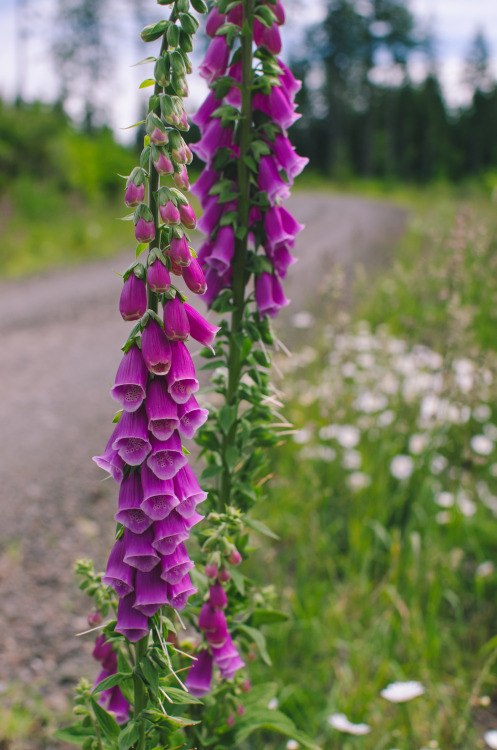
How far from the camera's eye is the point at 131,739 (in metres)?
1.19

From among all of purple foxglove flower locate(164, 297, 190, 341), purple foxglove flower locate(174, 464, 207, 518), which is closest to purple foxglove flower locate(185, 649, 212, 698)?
purple foxglove flower locate(174, 464, 207, 518)

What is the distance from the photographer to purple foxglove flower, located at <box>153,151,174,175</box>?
1.08m

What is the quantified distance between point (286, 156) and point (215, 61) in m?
0.32

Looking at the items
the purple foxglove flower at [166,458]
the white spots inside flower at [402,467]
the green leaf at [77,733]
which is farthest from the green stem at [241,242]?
the white spots inside flower at [402,467]

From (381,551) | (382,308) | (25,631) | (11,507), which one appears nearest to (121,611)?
(25,631)

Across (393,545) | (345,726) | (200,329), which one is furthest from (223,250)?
(393,545)

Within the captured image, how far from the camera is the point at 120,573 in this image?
3.88ft

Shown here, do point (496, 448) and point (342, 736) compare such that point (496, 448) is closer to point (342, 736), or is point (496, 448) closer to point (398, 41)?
point (342, 736)

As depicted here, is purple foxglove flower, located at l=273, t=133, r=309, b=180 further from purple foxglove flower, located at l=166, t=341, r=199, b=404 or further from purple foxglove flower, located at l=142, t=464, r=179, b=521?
purple foxglove flower, located at l=142, t=464, r=179, b=521

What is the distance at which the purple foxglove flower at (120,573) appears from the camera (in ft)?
3.89

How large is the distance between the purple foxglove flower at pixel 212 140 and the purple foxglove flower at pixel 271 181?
127 mm

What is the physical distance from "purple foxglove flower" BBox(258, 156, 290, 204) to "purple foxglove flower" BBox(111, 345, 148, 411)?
2.15 ft

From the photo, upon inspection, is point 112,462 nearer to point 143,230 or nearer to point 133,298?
point 133,298

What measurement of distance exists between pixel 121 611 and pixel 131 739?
9.8 inches
